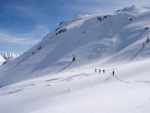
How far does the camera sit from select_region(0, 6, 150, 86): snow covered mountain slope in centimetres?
5640

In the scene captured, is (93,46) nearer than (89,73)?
No

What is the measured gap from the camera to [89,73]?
3659cm

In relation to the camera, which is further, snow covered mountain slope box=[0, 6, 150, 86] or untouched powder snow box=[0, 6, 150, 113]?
snow covered mountain slope box=[0, 6, 150, 86]

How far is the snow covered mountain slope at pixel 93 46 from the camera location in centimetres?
5640

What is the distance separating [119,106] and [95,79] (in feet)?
58.0

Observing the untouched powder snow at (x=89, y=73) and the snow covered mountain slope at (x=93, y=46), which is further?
the snow covered mountain slope at (x=93, y=46)

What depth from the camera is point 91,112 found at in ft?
43.9

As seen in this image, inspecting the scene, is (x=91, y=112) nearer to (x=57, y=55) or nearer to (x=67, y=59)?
(x=67, y=59)

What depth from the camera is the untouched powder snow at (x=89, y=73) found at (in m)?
17.3

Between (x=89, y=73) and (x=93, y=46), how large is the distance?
115 ft

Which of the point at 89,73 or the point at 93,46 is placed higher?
the point at 93,46

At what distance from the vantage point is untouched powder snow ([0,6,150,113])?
683 inches

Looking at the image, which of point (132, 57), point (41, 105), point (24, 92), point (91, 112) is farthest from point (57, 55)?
point (91, 112)

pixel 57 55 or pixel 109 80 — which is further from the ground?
pixel 57 55
